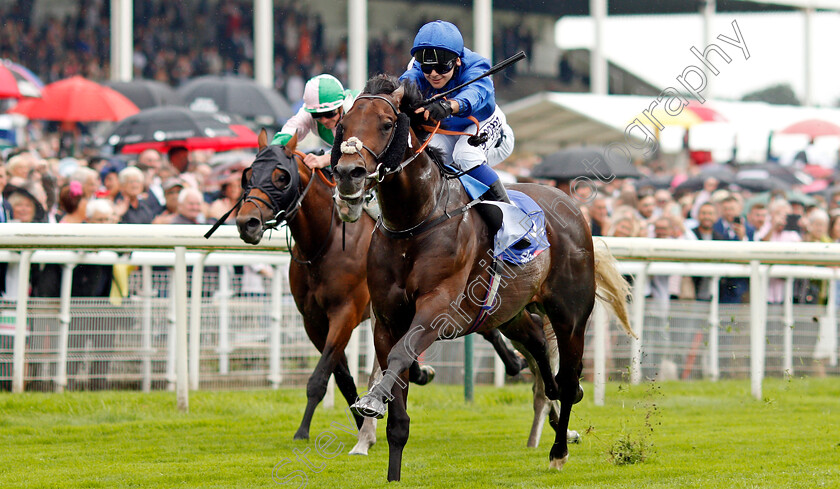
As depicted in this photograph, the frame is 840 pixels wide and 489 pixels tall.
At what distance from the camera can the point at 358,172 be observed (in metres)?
4.16

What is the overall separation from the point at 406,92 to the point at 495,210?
0.79 meters

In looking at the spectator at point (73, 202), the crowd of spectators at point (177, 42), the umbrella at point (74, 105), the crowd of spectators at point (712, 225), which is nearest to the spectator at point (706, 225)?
the crowd of spectators at point (712, 225)

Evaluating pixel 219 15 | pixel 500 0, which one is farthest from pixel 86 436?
pixel 500 0

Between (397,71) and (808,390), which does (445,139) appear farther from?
(397,71)

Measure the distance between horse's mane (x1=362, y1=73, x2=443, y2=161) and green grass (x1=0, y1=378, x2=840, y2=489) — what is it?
60.5 inches

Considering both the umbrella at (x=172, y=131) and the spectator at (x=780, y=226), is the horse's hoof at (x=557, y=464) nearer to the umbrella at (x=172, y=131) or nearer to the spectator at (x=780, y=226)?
the spectator at (x=780, y=226)

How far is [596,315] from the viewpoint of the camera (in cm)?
779

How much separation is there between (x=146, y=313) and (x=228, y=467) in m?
2.73

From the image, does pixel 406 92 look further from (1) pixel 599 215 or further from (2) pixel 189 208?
(1) pixel 599 215

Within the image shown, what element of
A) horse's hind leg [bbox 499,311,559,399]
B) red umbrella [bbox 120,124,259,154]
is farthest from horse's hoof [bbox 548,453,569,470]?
red umbrella [bbox 120,124,259,154]

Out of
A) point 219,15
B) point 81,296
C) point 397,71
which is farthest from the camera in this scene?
point 397,71

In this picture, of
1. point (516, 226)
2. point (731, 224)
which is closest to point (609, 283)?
point (516, 226)

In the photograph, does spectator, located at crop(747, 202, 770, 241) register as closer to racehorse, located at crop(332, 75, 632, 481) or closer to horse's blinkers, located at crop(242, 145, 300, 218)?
racehorse, located at crop(332, 75, 632, 481)

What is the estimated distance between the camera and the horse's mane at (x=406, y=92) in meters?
4.49
